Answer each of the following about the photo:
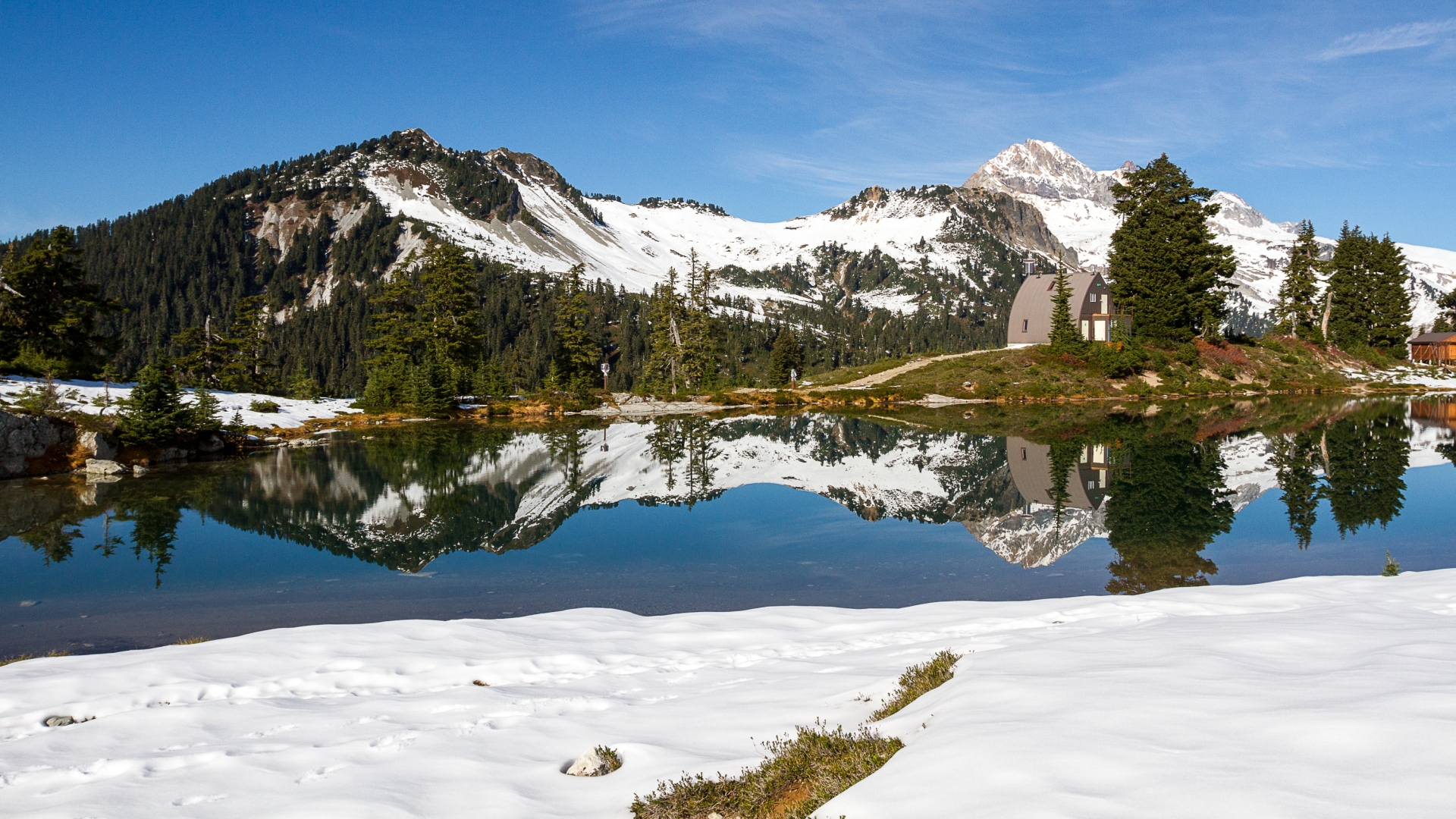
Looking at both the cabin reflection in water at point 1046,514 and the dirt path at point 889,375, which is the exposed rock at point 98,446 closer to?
the cabin reflection in water at point 1046,514

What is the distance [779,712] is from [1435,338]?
4664 inches

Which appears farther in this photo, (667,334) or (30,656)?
(667,334)

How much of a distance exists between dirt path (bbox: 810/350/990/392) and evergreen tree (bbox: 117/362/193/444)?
129 ft

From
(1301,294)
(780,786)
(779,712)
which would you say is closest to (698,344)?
(1301,294)

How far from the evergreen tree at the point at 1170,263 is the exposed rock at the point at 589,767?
64547 mm

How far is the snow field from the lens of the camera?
2778cm

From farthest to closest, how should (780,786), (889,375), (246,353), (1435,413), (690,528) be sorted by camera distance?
(889,375) < (246,353) < (1435,413) < (690,528) < (780,786)

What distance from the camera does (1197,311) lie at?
200ft

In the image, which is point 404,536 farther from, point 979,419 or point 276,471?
point 979,419

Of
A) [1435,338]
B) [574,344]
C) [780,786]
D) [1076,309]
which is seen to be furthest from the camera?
[1435,338]

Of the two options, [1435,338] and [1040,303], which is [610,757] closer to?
[1040,303]

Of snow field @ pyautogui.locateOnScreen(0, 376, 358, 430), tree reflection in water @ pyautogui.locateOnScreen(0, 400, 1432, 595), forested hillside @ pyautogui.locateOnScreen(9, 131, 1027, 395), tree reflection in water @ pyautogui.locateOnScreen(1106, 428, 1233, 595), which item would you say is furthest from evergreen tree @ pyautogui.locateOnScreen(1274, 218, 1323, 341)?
snow field @ pyautogui.locateOnScreen(0, 376, 358, 430)

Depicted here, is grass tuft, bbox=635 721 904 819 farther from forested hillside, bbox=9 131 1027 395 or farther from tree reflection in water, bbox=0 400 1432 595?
forested hillside, bbox=9 131 1027 395

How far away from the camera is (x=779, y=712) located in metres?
6.21
